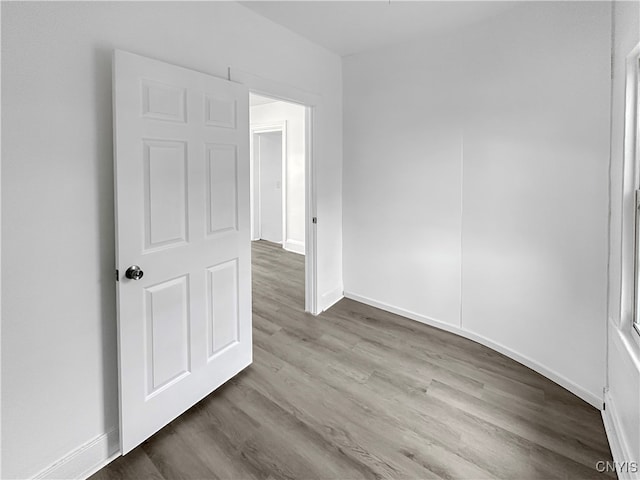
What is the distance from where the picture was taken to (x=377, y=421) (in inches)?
75.9

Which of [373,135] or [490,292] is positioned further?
[373,135]

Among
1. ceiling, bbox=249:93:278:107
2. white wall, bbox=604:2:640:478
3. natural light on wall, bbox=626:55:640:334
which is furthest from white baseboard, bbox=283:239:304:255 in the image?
natural light on wall, bbox=626:55:640:334

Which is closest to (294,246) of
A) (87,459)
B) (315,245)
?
(315,245)

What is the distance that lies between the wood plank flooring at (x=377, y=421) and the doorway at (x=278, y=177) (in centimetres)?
248

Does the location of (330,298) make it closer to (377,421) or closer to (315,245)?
(315,245)

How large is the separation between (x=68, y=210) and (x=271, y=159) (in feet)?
17.5

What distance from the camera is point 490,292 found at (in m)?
2.70

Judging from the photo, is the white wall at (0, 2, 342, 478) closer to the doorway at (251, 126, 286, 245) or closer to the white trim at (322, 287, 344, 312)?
the white trim at (322, 287, 344, 312)

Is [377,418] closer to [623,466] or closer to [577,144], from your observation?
[623,466]

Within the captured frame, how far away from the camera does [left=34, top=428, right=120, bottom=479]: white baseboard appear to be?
4.95 feet

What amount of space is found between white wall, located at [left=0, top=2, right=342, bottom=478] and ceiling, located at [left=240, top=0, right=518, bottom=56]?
83cm

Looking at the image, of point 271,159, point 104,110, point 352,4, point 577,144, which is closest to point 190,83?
point 104,110

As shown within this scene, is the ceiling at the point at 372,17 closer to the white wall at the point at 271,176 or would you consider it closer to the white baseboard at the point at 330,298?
the white baseboard at the point at 330,298

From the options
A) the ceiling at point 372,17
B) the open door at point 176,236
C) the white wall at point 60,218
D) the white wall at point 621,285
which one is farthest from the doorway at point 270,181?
the white wall at point 621,285
